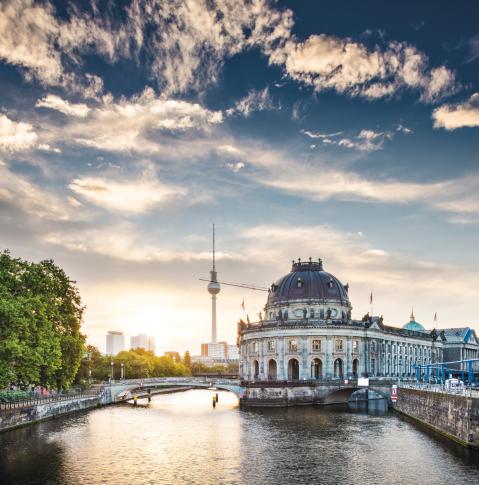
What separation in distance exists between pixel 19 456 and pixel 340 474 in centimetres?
2810

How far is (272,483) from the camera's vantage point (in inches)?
1778

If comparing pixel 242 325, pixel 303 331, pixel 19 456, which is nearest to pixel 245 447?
pixel 19 456

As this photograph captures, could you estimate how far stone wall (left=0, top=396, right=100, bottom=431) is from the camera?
6762 cm

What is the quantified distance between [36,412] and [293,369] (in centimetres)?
8010

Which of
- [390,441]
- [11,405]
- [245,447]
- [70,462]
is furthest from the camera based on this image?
[11,405]

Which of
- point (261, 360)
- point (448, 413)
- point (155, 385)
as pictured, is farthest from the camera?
point (261, 360)

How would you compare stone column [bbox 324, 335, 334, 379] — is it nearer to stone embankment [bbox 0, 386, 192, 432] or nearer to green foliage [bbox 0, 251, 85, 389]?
stone embankment [bbox 0, 386, 192, 432]

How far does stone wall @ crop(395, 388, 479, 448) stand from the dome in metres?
61.2

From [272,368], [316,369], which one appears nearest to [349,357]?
[316,369]

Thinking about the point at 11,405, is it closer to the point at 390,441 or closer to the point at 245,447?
the point at 245,447

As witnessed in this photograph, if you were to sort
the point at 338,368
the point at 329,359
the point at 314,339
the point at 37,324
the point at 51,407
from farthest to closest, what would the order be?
the point at 338,368, the point at 314,339, the point at 329,359, the point at 51,407, the point at 37,324

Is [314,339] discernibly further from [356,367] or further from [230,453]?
[230,453]

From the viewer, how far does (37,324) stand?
74.9m

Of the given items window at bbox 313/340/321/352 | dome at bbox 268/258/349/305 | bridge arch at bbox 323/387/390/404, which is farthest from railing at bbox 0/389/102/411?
dome at bbox 268/258/349/305
